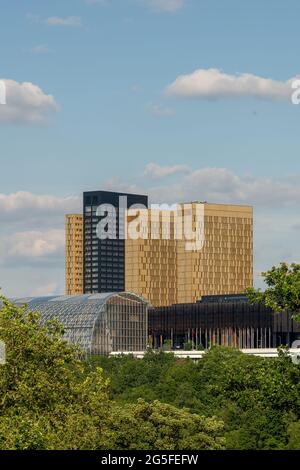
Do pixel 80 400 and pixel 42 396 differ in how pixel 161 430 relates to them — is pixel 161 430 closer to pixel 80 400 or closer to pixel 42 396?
pixel 80 400

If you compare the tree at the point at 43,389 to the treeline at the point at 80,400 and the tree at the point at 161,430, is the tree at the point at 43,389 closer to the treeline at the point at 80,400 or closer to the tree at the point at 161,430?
the treeline at the point at 80,400

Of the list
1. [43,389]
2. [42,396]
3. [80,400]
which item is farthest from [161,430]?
[43,389]

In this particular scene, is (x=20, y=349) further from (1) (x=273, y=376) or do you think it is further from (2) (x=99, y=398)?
(1) (x=273, y=376)

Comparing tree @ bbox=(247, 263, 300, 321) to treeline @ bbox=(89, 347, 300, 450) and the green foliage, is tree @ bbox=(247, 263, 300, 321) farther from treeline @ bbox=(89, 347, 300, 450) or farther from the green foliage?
the green foliage

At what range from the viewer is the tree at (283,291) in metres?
59.3

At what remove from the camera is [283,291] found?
59.5 meters

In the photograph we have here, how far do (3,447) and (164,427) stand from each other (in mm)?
48476

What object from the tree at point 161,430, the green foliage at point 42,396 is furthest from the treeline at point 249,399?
the green foliage at point 42,396

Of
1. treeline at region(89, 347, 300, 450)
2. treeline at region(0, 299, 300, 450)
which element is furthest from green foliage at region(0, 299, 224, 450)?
treeline at region(89, 347, 300, 450)

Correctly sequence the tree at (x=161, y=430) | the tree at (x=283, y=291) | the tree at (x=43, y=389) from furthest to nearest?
the tree at (x=161, y=430), the tree at (x=43, y=389), the tree at (x=283, y=291)

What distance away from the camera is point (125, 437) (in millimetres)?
105438

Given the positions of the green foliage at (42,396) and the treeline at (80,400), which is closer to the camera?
Result: the treeline at (80,400)

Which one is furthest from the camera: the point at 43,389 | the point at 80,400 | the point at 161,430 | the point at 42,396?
the point at 161,430
